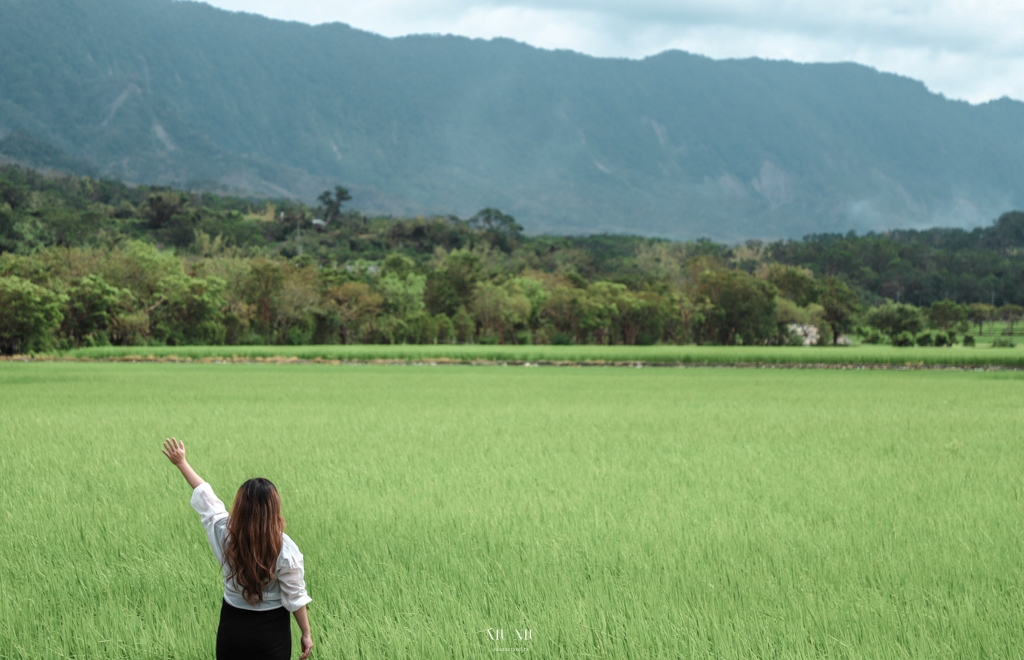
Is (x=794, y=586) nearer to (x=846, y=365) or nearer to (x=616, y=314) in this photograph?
(x=846, y=365)

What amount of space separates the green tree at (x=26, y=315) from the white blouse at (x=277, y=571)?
33784 mm

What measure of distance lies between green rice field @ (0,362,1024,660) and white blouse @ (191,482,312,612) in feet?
3.72

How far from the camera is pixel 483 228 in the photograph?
11669 centimetres

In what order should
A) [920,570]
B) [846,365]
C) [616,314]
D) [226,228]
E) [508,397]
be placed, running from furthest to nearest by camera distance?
[226,228] → [616,314] → [846,365] → [508,397] → [920,570]

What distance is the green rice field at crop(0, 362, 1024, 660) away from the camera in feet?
15.7

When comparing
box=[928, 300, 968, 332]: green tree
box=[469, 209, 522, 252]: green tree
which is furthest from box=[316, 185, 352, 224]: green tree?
box=[928, 300, 968, 332]: green tree

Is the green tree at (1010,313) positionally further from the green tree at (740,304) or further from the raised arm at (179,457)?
the raised arm at (179,457)

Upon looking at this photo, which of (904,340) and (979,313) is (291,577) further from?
(979,313)

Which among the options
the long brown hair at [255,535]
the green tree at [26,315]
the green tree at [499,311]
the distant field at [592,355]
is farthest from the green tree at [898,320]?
the long brown hair at [255,535]

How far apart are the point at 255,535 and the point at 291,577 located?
24cm

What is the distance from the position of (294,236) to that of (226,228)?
10087 millimetres

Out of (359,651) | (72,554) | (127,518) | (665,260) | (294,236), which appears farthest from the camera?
(665,260)

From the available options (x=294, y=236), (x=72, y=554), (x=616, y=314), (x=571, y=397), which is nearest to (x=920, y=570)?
(x=72, y=554)

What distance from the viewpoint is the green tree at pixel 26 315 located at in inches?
1299
